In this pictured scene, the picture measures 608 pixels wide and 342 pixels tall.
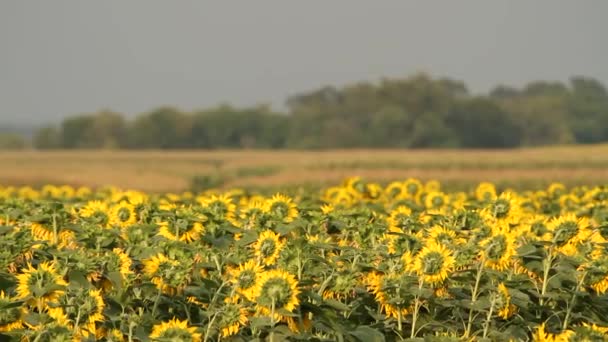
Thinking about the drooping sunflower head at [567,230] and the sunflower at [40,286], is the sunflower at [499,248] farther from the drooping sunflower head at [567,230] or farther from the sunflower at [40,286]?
the sunflower at [40,286]

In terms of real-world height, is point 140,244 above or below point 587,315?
above

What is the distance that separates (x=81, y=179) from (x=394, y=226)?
32.4m

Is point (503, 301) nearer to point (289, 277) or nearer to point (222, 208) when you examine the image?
point (289, 277)

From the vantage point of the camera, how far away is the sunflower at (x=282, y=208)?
5.88 m

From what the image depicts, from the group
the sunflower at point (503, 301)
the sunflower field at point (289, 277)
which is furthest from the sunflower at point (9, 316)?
the sunflower at point (503, 301)

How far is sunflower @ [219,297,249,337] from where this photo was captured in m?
4.48

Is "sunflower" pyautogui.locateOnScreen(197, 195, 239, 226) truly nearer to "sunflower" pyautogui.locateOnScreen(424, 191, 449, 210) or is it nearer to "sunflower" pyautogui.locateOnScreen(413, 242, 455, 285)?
"sunflower" pyautogui.locateOnScreen(413, 242, 455, 285)

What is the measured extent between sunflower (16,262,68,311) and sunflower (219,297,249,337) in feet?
2.13

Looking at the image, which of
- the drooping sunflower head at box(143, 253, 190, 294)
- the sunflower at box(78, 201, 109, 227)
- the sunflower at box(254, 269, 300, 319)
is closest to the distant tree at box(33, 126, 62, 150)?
the sunflower at box(78, 201, 109, 227)

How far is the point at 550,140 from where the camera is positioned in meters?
106

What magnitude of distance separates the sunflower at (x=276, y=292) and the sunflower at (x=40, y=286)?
2.63ft

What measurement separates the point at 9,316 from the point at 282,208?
181 centimetres

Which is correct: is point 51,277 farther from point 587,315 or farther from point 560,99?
point 560,99

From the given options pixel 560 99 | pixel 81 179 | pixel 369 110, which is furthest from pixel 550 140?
pixel 81 179
